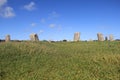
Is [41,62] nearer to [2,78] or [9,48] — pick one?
[2,78]

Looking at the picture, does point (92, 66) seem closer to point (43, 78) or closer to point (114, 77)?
point (114, 77)

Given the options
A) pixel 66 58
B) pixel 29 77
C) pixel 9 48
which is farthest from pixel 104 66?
pixel 9 48

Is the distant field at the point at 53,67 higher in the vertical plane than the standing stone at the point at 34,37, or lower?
lower

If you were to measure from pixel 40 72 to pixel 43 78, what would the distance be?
1214 mm

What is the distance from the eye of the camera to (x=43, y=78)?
587 inches

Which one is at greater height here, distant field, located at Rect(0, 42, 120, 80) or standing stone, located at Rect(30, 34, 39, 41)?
standing stone, located at Rect(30, 34, 39, 41)

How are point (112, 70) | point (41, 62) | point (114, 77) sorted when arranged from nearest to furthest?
point (114, 77) < point (112, 70) < point (41, 62)

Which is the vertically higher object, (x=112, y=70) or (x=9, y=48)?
(x=9, y=48)

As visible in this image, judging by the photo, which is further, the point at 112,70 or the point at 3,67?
the point at 3,67

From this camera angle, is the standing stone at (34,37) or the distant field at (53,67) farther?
the standing stone at (34,37)

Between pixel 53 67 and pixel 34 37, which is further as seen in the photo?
pixel 34 37

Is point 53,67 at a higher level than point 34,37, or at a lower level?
lower

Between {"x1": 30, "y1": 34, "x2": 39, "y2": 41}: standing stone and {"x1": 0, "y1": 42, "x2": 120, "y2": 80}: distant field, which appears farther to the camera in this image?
{"x1": 30, "y1": 34, "x2": 39, "y2": 41}: standing stone

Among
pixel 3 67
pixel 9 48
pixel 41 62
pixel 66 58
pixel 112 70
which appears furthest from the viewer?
pixel 9 48
